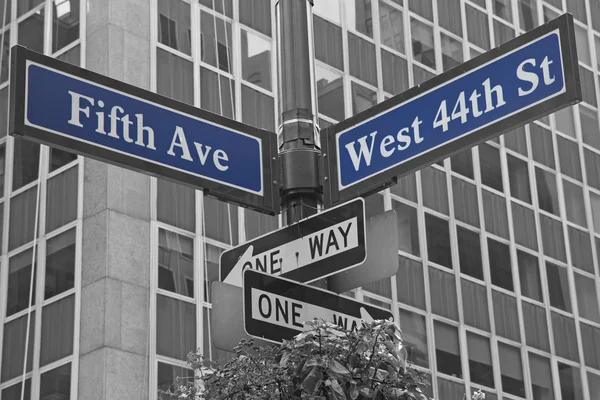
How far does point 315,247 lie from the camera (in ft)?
20.0

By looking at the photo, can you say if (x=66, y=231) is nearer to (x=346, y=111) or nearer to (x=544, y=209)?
(x=346, y=111)

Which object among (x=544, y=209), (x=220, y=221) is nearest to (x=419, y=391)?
(x=220, y=221)

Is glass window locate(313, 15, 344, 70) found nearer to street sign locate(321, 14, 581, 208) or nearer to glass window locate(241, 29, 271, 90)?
glass window locate(241, 29, 271, 90)

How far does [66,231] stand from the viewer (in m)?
24.6

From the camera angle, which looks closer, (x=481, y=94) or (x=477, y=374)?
(x=481, y=94)

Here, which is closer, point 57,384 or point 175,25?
point 57,384

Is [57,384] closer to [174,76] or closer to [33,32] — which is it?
[174,76]

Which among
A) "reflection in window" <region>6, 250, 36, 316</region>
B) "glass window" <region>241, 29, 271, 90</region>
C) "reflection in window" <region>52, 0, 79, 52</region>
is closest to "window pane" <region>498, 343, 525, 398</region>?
"glass window" <region>241, 29, 271, 90</region>

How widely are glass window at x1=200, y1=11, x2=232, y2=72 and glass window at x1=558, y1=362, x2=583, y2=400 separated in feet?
43.2

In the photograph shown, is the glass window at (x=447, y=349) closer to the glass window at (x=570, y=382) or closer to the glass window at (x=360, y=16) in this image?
the glass window at (x=570, y=382)

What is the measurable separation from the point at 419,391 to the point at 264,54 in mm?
→ 23868

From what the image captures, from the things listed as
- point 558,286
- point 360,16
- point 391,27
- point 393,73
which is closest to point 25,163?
point 360,16

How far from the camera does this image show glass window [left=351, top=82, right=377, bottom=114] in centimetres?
3045

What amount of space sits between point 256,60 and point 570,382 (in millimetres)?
13009
